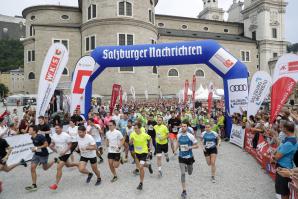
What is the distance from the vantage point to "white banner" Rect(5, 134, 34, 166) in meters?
9.64

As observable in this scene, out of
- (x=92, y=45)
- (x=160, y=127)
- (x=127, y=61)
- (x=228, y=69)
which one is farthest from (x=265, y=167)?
(x=92, y=45)

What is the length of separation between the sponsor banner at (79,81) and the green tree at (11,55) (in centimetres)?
8644

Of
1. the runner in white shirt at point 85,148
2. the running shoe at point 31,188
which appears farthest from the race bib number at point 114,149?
the running shoe at point 31,188

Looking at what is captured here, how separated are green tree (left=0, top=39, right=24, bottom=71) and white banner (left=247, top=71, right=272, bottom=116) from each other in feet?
298

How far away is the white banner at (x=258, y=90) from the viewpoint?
1162cm

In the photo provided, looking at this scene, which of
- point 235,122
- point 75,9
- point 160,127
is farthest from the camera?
point 75,9

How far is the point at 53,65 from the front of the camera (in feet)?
33.8

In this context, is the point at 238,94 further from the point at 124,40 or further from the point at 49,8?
the point at 49,8

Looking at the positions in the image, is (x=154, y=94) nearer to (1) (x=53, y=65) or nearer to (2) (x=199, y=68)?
(2) (x=199, y=68)

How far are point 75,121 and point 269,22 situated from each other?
5882cm

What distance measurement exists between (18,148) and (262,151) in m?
9.02

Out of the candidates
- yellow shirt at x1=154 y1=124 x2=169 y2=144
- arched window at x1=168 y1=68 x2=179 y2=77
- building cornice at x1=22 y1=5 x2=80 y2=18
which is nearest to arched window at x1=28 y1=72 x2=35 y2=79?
building cornice at x1=22 y1=5 x2=80 y2=18

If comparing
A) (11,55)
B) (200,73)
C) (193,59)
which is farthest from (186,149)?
(11,55)

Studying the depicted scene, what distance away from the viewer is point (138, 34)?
4081 cm
